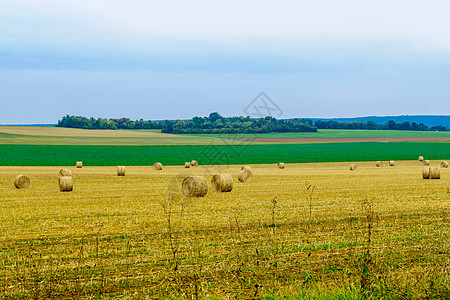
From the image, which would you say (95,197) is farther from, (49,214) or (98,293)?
(98,293)

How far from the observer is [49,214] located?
60.2 ft

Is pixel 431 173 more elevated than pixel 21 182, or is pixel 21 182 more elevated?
pixel 431 173

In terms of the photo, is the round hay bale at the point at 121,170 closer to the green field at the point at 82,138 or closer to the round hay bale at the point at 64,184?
the round hay bale at the point at 64,184

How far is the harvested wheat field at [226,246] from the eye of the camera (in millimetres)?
8766

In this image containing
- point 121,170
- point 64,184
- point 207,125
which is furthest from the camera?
point 207,125

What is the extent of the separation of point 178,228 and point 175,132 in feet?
428

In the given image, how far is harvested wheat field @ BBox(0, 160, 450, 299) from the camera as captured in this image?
8.77 m

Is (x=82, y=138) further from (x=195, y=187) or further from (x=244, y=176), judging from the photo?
(x=195, y=187)

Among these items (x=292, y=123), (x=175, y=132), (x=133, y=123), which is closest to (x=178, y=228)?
(x=175, y=132)

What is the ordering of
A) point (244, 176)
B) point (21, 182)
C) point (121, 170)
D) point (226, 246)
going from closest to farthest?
1. point (226, 246)
2. point (21, 182)
3. point (244, 176)
4. point (121, 170)

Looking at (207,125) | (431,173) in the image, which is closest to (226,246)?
(431,173)

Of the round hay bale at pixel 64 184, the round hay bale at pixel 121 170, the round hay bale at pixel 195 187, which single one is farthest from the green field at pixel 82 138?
the round hay bale at pixel 195 187

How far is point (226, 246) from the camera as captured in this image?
41.3 feet

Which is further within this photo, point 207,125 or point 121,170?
point 207,125
